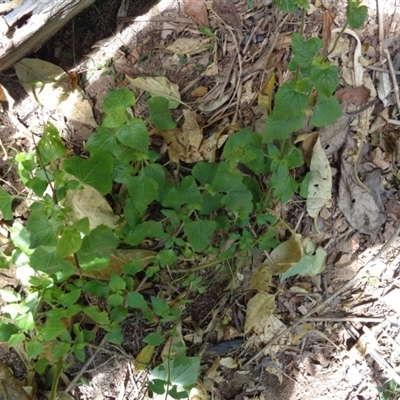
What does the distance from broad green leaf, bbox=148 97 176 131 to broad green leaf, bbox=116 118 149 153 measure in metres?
0.16

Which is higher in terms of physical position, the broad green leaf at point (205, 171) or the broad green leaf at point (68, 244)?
the broad green leaf at point (68, 244)

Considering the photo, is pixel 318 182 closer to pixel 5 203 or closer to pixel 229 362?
pixel 229 362

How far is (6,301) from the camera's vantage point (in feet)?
6.48

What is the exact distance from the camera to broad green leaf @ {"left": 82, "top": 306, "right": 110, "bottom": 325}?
1.83 meters

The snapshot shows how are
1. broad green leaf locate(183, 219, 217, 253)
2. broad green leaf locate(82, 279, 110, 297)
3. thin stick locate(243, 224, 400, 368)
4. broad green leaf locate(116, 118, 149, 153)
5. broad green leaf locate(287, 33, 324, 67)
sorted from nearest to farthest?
broad green leaf locate(287, 33, 324, 67) → broad green leaf locate(116, 118, 149, 153) → broad green leaf locate(183, 219, 217, 253) → broad green leaf locate(82, 279, 110, 297) → thin stick locate(243, 224, 400, 368)

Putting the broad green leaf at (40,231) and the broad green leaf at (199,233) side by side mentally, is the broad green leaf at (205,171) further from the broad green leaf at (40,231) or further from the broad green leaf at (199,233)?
the broad green leaf at (40,231)

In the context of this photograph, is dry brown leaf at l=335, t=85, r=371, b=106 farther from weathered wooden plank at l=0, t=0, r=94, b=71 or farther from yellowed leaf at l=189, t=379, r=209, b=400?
yellowed leaf at l=189, t=379, r=209, b=400

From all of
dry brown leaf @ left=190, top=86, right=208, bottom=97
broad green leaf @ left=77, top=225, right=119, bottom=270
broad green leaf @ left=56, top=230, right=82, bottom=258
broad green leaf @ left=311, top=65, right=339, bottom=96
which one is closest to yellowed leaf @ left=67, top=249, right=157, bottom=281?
broad green leaf @ left=77, top=225, right=119, bottom=270

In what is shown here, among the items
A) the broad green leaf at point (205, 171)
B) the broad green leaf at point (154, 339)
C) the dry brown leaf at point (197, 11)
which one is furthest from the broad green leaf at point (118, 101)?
the broad green leaf at point (154, 339)

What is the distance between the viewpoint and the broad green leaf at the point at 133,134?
1.62m

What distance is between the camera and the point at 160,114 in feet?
5.82

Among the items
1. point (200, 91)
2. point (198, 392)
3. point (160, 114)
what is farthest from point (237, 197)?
point (198, 392)

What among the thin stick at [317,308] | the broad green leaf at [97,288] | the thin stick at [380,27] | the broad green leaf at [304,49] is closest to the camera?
the broad green leaf at [304,49]

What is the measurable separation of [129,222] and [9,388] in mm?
872
